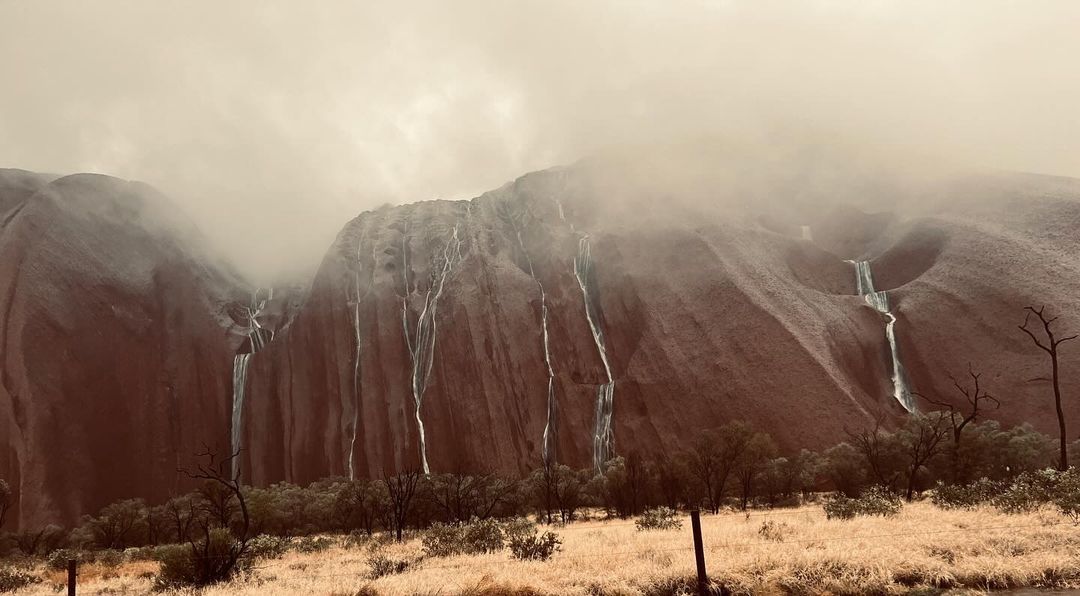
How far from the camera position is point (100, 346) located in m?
79.9

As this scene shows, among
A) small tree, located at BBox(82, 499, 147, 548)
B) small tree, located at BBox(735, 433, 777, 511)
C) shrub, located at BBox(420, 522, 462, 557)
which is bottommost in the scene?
small tree, located at BBox(82, 499, 147, 548)

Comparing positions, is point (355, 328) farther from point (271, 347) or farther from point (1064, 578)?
point (1064, 578)

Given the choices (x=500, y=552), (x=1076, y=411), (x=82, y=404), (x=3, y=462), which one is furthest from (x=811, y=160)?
(x=3, y=462)

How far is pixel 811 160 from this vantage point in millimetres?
98125

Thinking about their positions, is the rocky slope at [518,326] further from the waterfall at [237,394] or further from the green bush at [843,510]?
the green bush at [843,510]

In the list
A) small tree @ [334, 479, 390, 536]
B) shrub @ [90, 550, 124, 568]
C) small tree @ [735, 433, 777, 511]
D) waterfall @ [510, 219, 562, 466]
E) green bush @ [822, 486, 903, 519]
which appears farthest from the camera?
waterfall @ [510, 219, 562, 466]

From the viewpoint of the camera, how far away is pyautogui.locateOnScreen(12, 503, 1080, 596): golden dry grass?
11000 mm

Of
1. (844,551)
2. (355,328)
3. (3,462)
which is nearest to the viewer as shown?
(844,551)

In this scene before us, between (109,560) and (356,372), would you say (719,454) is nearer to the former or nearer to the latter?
(109,560)

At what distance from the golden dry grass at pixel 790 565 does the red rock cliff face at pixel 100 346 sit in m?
58.1

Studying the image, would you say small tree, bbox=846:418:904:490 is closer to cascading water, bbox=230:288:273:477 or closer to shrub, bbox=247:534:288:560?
shrub, bbox=247:534:288:560

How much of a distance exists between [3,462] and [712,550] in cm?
8567

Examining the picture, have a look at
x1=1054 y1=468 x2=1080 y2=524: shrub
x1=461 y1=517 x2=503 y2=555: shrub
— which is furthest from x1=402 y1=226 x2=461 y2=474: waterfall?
x1=1054 y1=468 x2=1080 y2=524: shrub

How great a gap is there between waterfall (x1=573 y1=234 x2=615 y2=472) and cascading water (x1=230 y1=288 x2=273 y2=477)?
4296cm
